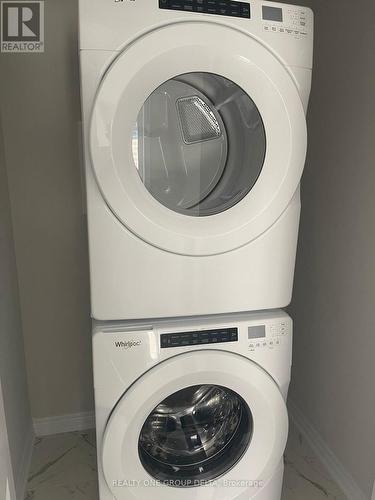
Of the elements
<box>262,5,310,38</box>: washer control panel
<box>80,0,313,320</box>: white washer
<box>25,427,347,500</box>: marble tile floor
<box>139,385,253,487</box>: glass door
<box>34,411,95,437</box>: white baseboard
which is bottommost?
<box>25,427,347,500</box>: marble tile floor

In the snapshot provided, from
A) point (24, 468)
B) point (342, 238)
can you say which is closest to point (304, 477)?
point (342, 238)

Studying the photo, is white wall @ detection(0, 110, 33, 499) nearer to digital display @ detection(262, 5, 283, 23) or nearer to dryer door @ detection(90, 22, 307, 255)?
dryer door @ detection(90, 22, 307, 255)

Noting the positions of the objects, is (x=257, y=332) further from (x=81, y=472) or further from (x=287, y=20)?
(x=81, y=472)

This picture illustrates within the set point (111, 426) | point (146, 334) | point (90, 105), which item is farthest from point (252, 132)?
point (111, 426)

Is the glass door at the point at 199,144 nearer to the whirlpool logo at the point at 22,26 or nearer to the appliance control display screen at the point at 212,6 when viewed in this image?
the appliance control display screen at the point at 212,6

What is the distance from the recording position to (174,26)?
92 centimetres

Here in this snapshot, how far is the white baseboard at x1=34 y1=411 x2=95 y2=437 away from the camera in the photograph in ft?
5.58

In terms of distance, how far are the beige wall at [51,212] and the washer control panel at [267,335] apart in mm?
736

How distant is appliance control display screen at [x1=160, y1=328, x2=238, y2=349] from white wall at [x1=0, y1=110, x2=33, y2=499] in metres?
0.52

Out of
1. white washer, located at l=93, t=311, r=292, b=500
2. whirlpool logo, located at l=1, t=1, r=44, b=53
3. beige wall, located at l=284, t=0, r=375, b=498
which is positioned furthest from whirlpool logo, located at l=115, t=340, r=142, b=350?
whirlpool logo, located at l=1, t=1, r=44, b=53

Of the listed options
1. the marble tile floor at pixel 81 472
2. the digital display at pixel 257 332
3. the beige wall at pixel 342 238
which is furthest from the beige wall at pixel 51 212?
the beige wall at pixel 342 238

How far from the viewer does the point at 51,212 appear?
1492 mm

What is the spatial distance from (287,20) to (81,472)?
5.21 feet

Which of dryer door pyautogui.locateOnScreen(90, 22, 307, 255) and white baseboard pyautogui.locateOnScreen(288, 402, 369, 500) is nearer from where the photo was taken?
dryer door pyautogui.locateOnScreen(90, 22, 307, 255)
